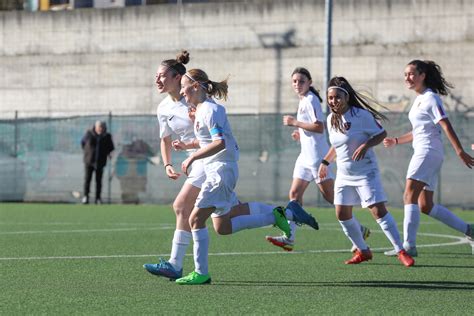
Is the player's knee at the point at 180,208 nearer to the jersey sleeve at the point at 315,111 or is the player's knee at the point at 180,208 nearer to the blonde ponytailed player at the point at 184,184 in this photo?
the blonde ponytailed player at the point at 184,184

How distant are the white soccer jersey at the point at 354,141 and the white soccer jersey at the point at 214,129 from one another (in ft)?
6.43

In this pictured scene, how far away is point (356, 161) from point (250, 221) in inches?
65.7

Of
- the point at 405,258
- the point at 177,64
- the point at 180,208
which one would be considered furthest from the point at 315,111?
the point at 180,208

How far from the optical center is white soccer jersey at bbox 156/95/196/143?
10.9 meters

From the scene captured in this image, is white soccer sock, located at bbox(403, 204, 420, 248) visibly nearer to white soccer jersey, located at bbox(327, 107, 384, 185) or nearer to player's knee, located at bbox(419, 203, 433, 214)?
player's knee, located at bbox(419, 203, 433, 214)

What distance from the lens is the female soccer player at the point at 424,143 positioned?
41.3 feet

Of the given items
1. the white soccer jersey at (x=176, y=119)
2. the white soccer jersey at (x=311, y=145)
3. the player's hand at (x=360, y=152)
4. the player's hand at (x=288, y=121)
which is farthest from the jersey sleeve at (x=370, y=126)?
the white soccer jersey at (x=311, y=145)

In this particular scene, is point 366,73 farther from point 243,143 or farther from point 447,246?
point 447,246

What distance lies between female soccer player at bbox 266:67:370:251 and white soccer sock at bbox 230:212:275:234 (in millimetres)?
2633

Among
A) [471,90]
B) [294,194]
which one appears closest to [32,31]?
[471,90]

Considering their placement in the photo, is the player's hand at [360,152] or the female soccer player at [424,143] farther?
the female soccer player at [424,143]

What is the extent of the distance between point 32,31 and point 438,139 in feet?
79.8

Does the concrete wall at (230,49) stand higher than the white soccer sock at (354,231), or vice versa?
the concrete wall at (230,49)

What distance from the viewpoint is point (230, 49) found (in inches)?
1302
